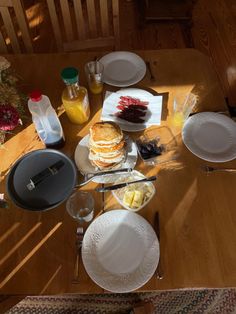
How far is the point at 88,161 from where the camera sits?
0.95 metres

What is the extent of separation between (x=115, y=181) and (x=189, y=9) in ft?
7.08

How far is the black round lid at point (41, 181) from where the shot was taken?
86 cm

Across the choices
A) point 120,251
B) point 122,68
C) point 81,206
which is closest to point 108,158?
point 81,206

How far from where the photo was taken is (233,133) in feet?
3.35

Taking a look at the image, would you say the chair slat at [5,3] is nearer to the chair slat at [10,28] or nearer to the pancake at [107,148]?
the chair slat at [10,28]

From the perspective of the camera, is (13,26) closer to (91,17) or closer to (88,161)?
(91,17)

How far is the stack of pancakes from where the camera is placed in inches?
33.4

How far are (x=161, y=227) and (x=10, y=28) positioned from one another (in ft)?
3.72

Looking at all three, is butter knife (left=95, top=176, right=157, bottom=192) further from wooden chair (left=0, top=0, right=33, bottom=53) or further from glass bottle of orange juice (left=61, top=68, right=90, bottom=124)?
wooden chair (left=0, top=0, right=33, bottom=53)

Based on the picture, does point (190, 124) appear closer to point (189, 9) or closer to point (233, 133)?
point (233, 133)

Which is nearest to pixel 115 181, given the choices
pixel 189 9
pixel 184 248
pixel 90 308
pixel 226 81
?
pixel 184 248

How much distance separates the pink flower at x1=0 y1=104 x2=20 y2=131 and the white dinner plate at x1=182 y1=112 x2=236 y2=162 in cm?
58

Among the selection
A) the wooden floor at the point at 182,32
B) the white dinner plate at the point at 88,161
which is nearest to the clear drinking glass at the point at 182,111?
the white dinner plate at the point at 88,161

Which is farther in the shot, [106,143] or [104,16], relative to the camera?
[104,16]
